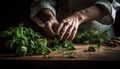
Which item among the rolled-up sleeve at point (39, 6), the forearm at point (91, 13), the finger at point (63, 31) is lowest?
the finger at point (63, 31)

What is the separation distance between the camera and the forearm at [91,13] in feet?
5.20

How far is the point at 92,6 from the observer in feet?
5.42

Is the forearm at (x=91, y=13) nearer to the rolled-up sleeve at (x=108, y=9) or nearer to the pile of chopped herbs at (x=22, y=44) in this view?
the rolled-up sleeve at (x=108, y=9)

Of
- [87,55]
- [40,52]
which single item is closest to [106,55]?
[87,55]

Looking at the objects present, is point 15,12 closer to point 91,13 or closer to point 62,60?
point 91,13

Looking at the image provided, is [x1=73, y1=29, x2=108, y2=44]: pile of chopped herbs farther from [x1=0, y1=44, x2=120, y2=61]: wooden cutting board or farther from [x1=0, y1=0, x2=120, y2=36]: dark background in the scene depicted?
[x1=0, y1=0, x2=120, y2=36]: dark background

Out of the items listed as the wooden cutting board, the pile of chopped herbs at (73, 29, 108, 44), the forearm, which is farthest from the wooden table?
the forearm

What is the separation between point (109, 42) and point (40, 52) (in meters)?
0.40

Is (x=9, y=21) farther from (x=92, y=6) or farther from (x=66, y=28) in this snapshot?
(x=66, y=28)

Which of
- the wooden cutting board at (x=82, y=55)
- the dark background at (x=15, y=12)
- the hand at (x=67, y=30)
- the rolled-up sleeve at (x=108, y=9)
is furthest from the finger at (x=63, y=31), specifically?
the dark background at (x=15, y=12)

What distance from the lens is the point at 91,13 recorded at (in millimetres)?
1613

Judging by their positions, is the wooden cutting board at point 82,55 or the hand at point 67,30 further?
the hand at point 67,30

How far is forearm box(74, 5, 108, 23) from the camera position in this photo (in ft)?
5.20

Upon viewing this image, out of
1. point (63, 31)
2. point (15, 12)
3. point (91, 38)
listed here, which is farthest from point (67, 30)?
point (15, 12)
